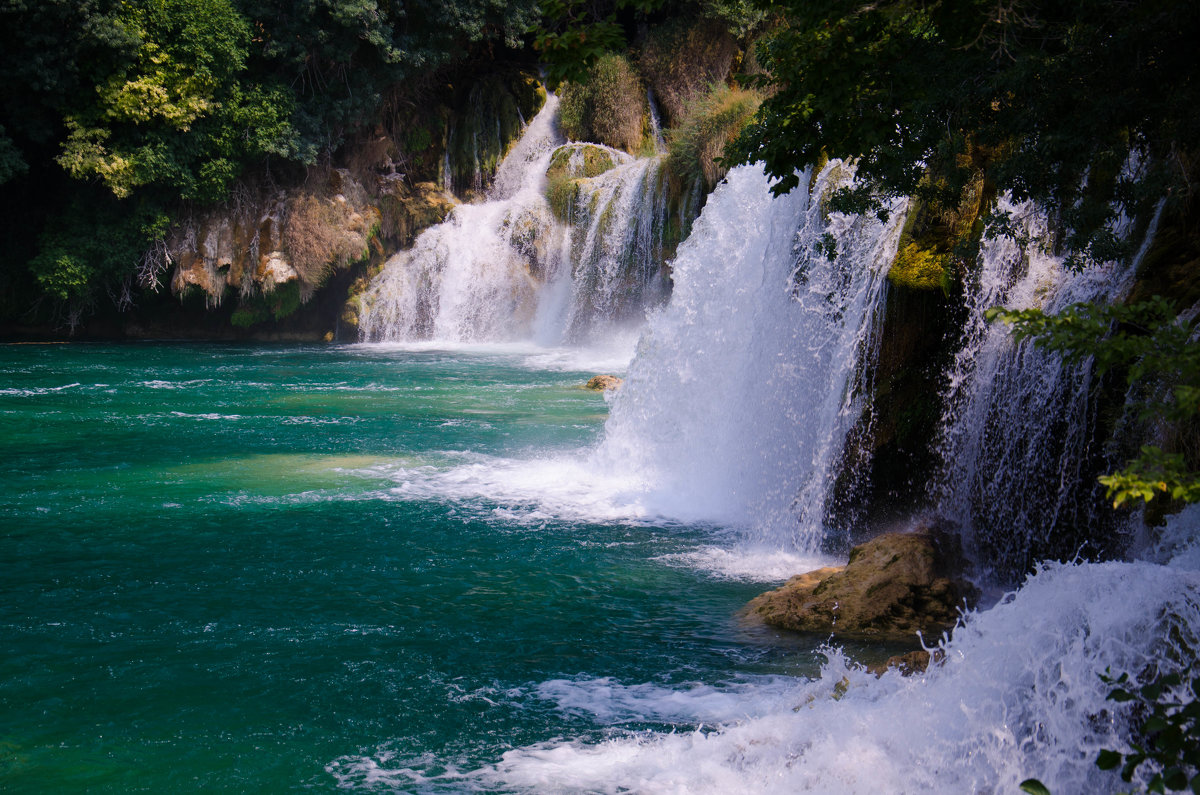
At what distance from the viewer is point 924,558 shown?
737cm

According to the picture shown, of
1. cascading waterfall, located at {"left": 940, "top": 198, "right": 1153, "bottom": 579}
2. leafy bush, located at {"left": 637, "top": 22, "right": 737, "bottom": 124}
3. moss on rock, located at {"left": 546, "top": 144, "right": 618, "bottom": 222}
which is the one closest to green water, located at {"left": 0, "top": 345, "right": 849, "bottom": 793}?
cascading waterfall, located at {"left": 940, "top": 198, "right": 1153, "bottom": 579}

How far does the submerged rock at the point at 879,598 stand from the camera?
6.93 metres

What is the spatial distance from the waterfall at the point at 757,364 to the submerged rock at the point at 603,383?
6099 millimetres

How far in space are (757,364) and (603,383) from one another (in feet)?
28.6

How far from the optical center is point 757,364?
1053 centimetres

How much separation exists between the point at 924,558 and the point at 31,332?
2863 centimetres

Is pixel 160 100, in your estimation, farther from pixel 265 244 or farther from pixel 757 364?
pixel 757 364

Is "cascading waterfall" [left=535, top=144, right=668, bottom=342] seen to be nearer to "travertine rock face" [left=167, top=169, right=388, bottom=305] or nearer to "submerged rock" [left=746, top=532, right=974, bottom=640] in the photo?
"travertine rock face" [left=167, top=169, right=388, bottom=305]

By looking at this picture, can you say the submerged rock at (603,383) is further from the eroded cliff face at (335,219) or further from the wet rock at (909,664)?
the wet rock at (909,664)

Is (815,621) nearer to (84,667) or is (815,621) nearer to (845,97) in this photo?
(845,97)

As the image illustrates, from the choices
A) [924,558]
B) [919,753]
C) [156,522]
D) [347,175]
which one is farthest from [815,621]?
[347,175]

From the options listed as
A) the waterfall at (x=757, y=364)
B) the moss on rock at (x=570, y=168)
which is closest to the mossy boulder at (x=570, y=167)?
the moss on rock at (x=570, y=168)

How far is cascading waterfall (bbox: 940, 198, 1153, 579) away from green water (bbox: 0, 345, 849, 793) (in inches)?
78.9

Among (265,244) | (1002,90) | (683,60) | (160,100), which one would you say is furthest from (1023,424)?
(683,60)
